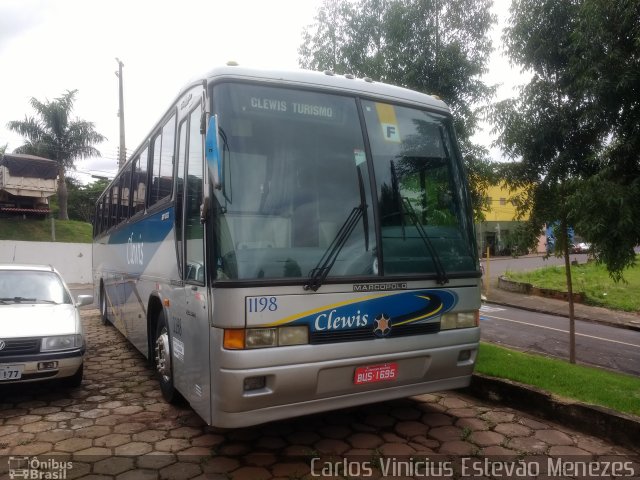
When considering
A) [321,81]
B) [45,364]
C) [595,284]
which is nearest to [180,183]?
[321,81]

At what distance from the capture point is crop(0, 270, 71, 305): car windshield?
6120mm

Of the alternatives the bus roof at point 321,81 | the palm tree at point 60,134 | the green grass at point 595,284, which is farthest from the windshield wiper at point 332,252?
the palm tree at point 60,134

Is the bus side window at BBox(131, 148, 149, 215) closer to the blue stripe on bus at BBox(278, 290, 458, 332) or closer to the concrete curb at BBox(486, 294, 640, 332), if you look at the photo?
the blue stripe on bus at BBox(278, 290, 458, 332)

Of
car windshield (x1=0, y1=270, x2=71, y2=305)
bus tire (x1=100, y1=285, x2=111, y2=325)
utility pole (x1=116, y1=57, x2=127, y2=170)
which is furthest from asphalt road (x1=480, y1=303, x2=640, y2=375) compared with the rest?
utility pole (x1=116, y1=57, x2=127, y2=170)

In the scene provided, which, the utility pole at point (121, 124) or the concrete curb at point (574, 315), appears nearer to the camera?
the concrete curb at point (574, 315)

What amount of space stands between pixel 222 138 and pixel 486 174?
177 inches

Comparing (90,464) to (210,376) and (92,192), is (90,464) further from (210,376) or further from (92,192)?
(92,192)

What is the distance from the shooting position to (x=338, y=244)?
3.69m

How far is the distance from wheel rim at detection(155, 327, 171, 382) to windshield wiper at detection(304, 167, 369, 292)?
2.04 m

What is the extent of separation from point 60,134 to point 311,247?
38058 millimetres

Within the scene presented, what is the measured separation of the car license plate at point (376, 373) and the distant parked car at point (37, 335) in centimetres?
333

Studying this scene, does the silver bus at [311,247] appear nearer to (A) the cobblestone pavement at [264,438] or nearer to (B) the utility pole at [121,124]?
(A) the cobblestone pavement at [264,438]

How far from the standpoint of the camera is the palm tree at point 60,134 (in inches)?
1380

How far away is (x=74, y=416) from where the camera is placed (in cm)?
482
